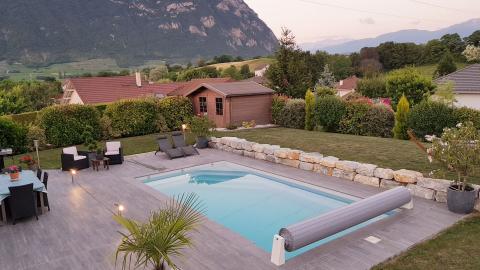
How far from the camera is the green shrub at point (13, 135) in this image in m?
15.6

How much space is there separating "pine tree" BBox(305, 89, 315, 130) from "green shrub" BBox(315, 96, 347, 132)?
32cm

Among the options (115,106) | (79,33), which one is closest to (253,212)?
(115,106)

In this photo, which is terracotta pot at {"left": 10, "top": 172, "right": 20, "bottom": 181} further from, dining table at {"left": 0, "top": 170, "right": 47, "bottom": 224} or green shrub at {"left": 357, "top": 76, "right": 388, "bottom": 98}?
green shrub at {"left": 357, "top": 76, "right": 388, "bottom": 98}

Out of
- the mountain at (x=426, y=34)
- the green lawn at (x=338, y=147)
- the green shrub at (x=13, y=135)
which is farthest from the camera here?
the mountain at (x=426, y=34)

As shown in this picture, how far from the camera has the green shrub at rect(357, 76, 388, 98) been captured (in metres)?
51.3

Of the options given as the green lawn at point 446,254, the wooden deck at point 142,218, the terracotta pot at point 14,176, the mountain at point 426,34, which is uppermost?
the mountain at point 426,34

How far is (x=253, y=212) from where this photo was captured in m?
9.43

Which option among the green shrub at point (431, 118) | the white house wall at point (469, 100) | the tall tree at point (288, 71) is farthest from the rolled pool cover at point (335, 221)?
the tall tree at point (288, 71)

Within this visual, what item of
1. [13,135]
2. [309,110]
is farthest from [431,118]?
[13,135]

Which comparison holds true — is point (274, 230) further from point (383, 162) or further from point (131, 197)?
point (383, 162)

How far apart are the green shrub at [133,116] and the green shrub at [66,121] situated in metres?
1.18

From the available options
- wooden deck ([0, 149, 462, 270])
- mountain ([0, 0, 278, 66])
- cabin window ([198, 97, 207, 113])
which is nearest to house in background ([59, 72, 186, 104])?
cabin window ([198, 97, 207, 113])

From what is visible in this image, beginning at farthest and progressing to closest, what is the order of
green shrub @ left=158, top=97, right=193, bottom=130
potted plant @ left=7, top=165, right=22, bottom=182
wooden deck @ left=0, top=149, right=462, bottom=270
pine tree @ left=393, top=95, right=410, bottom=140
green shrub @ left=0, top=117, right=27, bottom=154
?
green shrub @ left=158, top=97, right=193, bottom=130 → pine tree @ left=393, top=95, right=410, bottom=140 → green shrub @ left=0, top=117, right=27, bottom=154 → potted plant @ left=7, top=165, right=22, bottom=182 → wooden deck @ left=0, top=149, right=462, bottom=270

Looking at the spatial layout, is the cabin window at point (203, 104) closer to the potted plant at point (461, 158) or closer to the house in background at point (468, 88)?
the potted plant at point (461, 158)
